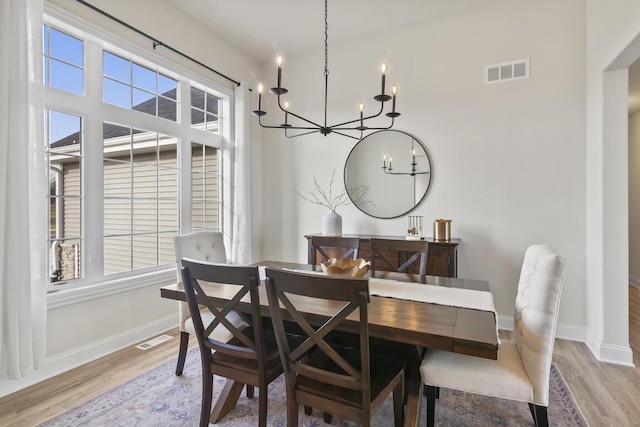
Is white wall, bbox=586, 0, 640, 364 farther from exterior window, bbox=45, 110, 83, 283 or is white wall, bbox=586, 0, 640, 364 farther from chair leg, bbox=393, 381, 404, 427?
exterior window, bbox=45, 110, 83, 283

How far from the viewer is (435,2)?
3.21 m

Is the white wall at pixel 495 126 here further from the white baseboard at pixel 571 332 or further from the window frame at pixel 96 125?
the window frame at pixel 96 125

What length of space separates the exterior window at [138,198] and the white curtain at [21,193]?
0.64 meters

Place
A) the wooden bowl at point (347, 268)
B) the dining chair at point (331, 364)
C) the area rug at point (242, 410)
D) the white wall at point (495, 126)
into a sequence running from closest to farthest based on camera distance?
the dining chair at point (331, 364) < the area rug at point (242, 410) < the wooden bowl at point (347, 268) < the white wall at point (495, 126)

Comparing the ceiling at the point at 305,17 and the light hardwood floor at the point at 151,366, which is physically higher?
the ceiling at the point at 305,17

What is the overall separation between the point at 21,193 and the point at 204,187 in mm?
1849

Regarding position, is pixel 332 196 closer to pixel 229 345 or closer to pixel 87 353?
pixel 229 345

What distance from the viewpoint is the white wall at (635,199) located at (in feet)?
16.3

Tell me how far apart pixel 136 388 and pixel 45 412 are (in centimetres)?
47

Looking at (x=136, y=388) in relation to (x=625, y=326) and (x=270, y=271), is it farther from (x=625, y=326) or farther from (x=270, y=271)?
(x=625, y=326)

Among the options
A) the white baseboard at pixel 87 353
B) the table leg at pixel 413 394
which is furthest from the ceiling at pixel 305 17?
the table leg at pixel 413 394

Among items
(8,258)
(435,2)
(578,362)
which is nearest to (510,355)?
(578,362)

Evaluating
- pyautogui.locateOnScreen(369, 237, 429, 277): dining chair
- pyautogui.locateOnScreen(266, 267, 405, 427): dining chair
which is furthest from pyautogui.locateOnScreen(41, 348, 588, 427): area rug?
pyautogui.locateOnScreen(369, 237, 429, 277): dining chair

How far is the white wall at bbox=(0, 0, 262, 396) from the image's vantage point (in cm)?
246
